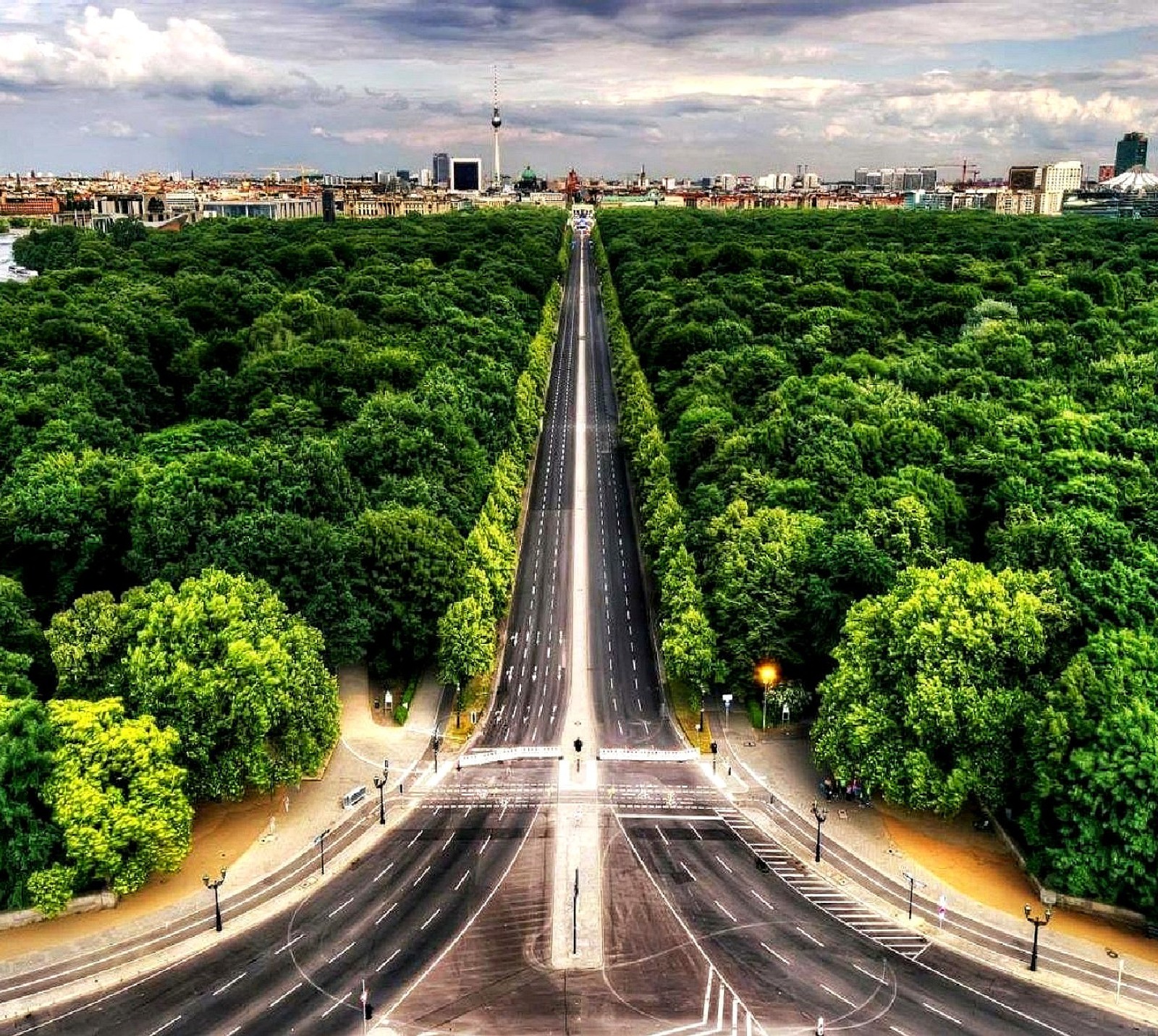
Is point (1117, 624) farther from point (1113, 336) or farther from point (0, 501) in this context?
point (1113, 336)

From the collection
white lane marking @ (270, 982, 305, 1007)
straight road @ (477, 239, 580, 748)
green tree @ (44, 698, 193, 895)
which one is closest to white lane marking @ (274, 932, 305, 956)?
white lane marking @ (270, 982, 305, 1007)

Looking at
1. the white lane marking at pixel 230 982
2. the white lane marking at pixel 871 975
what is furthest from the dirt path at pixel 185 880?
the white lane marking at pixel 871 975

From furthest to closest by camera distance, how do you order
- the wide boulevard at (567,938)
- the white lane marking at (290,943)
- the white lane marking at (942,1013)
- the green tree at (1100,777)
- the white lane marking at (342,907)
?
the white lane marking at (342,907)
the white lane marking at (290,943)
the green tree at (1100,777)
the white lane marking at (942,1013)
the wide boulevard at (567,938)

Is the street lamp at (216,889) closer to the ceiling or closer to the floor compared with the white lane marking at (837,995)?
closer to the ceiling

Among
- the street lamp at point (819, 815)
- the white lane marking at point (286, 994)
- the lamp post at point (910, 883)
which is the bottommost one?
the white lane marking at point (286, 994)

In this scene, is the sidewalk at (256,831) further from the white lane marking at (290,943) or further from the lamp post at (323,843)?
the white lane marking at (290,943)

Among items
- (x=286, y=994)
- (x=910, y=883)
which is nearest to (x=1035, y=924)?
(x=910, y=883)
